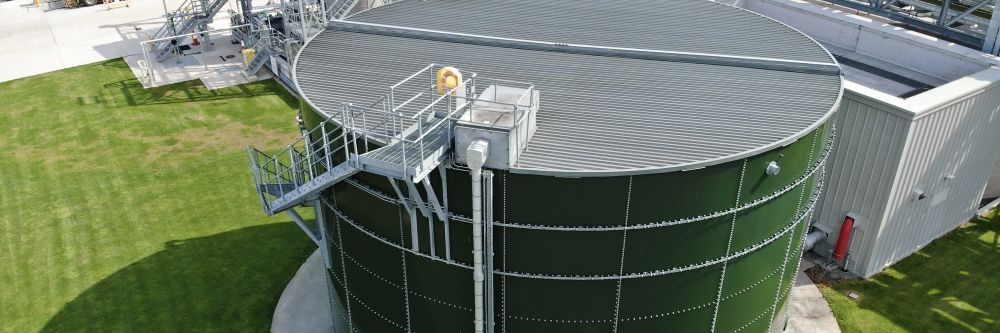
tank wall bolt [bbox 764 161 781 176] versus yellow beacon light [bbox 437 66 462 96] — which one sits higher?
yellow beacon light [bbox 437 66 462 96]

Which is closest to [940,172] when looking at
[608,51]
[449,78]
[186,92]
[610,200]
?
[608,51]

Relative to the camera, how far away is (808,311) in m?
23.4

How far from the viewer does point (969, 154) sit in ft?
83.7

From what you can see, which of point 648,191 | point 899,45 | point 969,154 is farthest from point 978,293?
point 648,191

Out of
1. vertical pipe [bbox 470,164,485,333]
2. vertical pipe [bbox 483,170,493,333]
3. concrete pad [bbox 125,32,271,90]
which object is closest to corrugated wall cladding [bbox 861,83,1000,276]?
vertical pipe [bbox 483,170,493,333]

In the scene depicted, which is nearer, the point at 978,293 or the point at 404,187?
the point at 404,187

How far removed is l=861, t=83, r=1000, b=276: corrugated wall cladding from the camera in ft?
76.3

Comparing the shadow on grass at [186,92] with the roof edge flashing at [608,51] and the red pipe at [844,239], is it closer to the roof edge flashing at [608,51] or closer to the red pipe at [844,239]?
the roof edge flashing at [608,51]

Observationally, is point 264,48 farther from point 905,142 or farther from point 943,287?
point 943,287

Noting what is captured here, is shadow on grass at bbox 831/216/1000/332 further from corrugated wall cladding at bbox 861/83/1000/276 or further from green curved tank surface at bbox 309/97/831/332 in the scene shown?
green curved tank surface at bbox 309/97/831/332

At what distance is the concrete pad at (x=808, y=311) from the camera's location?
22.7m

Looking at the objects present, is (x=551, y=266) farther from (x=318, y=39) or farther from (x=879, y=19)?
(x=879, y=19)

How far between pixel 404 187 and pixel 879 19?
76.8 ft

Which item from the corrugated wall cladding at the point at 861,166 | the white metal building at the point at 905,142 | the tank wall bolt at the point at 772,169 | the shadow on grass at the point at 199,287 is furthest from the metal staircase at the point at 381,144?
the white metal building at the point at 905,142
